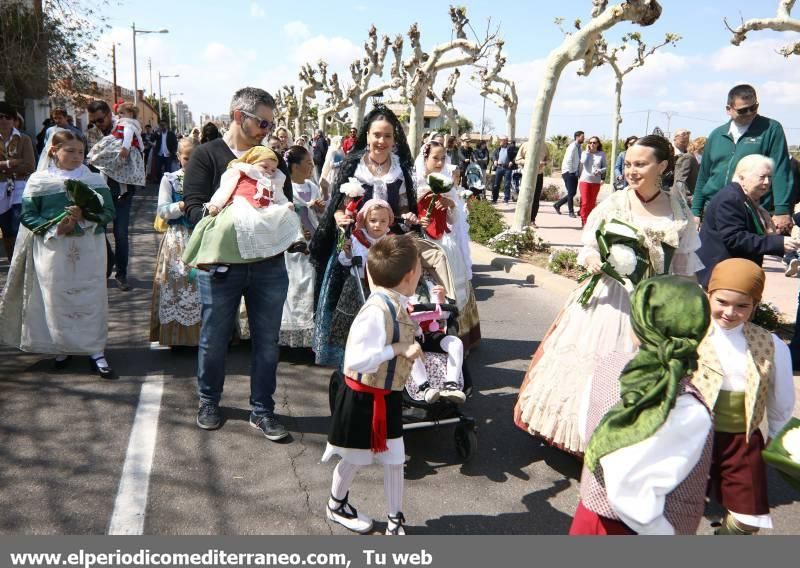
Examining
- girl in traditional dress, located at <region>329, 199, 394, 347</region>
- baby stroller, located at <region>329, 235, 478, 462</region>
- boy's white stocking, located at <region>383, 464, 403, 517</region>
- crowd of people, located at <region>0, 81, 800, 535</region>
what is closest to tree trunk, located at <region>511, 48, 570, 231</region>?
crowd of people, located at <region>0, 81, 800, 535</region>

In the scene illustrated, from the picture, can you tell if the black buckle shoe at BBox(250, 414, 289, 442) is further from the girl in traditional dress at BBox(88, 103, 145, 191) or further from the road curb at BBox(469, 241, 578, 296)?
the road curb at BBox(469, 241, 578, 296)

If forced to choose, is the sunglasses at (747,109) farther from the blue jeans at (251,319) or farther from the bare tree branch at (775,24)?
the bare tree branch at (775,24)

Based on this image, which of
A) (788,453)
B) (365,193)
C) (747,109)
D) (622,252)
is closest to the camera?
(788,453)

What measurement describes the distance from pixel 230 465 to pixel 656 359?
2.59 meters

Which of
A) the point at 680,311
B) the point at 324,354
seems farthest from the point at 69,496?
the point at 680,311

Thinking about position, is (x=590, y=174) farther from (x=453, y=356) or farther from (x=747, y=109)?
(x=453, y=356)

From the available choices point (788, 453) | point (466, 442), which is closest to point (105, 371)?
point (466, 442)

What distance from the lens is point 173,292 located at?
559 cm

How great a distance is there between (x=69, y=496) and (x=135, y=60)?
51.3 meters

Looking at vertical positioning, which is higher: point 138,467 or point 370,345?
point 370,345

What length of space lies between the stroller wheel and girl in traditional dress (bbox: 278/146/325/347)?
2.01 meters

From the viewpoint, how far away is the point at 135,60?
48.1m

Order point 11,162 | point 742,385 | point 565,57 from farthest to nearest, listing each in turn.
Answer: point 565,57 → point 11,162 → point 742,385

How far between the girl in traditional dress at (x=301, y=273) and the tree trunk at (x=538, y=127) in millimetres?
5787
